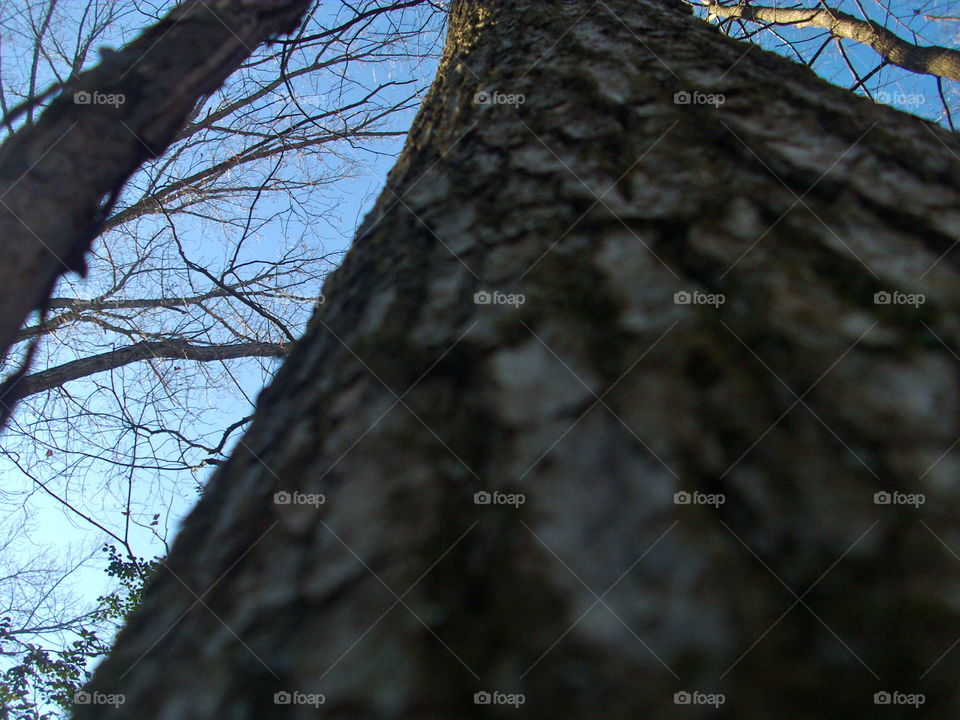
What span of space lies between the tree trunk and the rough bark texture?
1.15m

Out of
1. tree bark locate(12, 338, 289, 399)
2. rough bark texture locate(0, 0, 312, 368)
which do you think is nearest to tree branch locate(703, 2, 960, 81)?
rough bark texture locate(0, 0, 312, 368)

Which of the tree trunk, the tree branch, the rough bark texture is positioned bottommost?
the tree trunk

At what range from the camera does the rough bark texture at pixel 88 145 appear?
4.84 feet

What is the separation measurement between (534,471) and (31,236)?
1634mm

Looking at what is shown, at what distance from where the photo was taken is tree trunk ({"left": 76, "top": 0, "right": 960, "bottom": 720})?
395 mm

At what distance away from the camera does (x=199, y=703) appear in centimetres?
47

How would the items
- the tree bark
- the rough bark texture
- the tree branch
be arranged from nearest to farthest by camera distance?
the rough bark texture → the tree branch → the tree bark

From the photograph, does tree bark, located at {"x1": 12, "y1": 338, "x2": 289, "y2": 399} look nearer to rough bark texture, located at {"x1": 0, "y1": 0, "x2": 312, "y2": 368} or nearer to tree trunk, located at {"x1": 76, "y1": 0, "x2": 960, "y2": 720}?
rough bark texture, located at {"x1": 0, "y1": 0, "x2": 312, "y2": 368}

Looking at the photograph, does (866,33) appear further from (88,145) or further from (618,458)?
(618,458)

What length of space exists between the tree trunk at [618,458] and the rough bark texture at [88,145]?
1.15 meters

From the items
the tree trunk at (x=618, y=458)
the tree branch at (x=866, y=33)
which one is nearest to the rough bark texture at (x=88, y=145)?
the tree trunk at (x=618, y=458)

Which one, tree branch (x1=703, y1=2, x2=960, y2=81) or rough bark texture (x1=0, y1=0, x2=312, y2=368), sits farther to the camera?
tree branch (x1=703, y1=2, x2=960, y2=81)

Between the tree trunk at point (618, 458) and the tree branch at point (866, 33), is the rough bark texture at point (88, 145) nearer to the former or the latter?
the tree trunk at point (618, 458)

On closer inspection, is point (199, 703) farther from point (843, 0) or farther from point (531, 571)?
point (843, 0)
